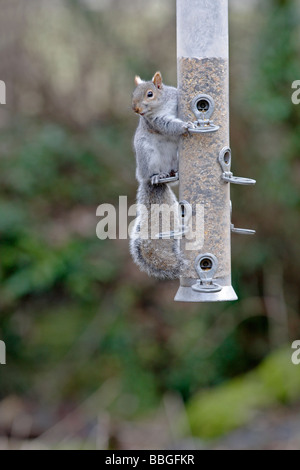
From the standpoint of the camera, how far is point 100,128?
8.11 m

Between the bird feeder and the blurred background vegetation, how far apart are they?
350cm

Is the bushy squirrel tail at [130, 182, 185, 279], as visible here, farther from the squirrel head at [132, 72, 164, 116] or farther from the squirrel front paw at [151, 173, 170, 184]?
the squirrel head at [132, 72, 164, 116]

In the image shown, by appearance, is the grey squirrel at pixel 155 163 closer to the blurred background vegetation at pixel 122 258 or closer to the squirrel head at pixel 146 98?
the squirrel head at pixel 146 98

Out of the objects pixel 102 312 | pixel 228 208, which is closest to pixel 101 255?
pixel 102 312

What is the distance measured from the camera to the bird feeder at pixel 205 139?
3566 mm

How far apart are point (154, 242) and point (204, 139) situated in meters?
0.53

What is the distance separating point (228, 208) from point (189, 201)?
205 mm

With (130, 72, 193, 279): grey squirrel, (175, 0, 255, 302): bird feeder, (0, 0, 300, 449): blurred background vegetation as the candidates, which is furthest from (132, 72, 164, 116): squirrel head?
(0, 0, 300, 449): blurred background vegetation

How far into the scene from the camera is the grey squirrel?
137 inches

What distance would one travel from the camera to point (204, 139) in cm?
362

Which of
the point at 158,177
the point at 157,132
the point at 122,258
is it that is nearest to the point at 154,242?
the point at 158,177

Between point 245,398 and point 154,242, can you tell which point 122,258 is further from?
point 154,242

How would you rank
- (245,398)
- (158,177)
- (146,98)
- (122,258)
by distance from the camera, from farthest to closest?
(122,258), (245,398), (158,177), (146,98)
